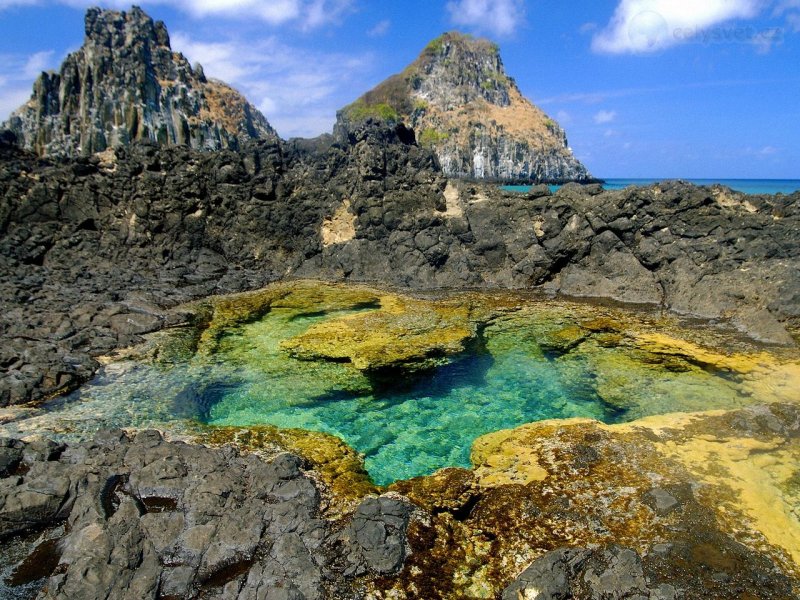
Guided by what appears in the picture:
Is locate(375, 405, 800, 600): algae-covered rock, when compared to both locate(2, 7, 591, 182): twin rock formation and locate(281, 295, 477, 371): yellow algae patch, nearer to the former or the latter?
locate(281, 295, 477, 371): yellow algae patch

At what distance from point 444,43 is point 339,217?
547ft

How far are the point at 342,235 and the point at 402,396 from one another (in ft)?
59.6

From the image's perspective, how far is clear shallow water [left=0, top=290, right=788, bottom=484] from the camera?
13.7m

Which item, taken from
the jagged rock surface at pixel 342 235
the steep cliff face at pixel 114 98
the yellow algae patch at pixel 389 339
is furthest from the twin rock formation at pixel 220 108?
the yellow algae patch at pixel 389 339

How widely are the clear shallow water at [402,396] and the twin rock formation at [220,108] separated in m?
29.5

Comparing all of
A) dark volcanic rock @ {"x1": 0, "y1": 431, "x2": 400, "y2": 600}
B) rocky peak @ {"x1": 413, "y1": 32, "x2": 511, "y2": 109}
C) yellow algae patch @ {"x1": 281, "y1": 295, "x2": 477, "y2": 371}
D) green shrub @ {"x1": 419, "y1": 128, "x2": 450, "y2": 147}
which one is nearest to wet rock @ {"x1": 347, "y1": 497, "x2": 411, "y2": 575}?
dark volcanic rock @ {"x1": 0, "y1": 431, "x2": 400, "y2": 600}

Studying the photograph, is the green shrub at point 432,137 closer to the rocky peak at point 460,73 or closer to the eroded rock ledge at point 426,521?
the rocky peak at point 460,73

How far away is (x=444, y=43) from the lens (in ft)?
584

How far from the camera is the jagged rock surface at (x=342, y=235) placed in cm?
2348

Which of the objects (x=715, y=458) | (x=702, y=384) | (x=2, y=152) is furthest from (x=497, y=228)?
(x=2, y=152)

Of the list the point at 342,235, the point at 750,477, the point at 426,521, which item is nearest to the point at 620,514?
the point at 750,477

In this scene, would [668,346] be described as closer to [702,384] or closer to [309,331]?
[702,384]

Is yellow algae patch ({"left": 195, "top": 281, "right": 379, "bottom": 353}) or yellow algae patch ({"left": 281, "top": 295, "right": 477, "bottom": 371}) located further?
yellow algae patch ({"left": 195, "top": 281, "right": 379, "bottom": 353})

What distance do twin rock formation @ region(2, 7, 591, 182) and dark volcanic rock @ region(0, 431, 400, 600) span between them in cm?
3482
